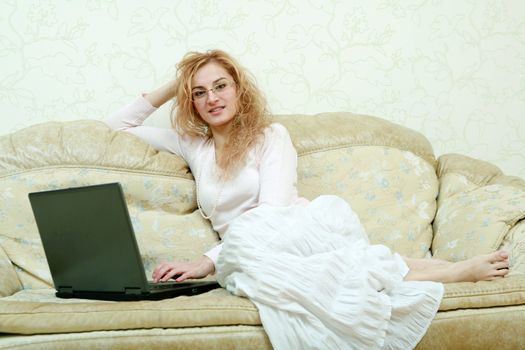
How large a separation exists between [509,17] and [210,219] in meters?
1.58

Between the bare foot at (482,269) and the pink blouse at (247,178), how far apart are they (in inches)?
22.4

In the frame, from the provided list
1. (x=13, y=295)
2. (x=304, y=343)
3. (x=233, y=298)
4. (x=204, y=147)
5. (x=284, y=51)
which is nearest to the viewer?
(x=304, y=343)

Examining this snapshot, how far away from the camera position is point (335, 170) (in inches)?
83.4

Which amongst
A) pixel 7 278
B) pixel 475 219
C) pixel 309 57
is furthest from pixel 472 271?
pixel 7 278

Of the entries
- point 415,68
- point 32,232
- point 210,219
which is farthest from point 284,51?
point 32,232

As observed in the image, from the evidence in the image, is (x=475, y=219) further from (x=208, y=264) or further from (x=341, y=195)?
(x=208, y=264)

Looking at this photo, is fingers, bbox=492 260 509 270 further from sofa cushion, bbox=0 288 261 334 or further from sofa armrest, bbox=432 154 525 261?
sofa cushion, bbox=0 288 261 334

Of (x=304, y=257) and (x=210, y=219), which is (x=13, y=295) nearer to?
(x=210, y=219)

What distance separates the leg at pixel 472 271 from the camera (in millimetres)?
1439

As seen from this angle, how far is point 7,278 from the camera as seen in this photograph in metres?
1.75

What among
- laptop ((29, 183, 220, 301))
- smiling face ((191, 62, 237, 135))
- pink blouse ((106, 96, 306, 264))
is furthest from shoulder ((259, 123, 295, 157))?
laptop ((29, 183, 220, 301))

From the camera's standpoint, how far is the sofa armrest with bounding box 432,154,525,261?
5.72 feet

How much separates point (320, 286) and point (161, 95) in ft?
3.78

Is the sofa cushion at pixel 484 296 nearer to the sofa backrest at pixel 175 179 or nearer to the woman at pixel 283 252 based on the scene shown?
the woman at pixel 283 252
